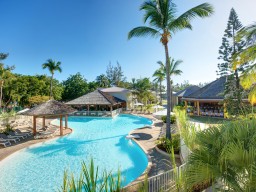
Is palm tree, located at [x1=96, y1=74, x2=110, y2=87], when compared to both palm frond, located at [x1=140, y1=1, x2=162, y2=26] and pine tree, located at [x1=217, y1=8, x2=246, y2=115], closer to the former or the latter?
pine tree, located at [x1=217, y1=8, x2=246, y2=115]

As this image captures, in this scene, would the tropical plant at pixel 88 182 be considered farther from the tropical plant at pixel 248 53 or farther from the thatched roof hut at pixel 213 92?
the thatched roof hut at pixel 213 92

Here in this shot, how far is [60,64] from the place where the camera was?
37875 mm

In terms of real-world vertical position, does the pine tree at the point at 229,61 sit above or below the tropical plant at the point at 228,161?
above

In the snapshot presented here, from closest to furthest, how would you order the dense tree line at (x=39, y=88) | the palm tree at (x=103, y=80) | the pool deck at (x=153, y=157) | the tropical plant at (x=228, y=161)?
the tropical plant at (x=228, y=161) → the pool deck at (x=153, y=157) → the dense tree line at (x=39, y=88) → the palm tree at (x=103, y=80)

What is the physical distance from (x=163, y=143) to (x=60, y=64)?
3290 centimetres

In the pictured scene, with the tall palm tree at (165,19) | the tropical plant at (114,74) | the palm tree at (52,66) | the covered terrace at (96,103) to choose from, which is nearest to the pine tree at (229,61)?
the tall palm tree at (165,19)

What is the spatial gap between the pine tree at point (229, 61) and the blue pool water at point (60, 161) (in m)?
11.3

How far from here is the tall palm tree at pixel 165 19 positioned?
11844 mm

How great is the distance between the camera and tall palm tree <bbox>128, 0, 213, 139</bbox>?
466 inches

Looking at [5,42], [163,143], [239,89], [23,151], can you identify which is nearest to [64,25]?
[5,42]

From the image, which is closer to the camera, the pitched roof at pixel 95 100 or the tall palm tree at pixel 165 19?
the tall palm tree at pixel 165 19

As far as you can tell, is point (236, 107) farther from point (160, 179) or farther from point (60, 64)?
point (60, 64)

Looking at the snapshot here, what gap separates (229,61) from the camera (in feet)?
64.5

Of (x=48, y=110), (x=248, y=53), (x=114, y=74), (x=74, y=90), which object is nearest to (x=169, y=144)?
(x=248, y=53)
